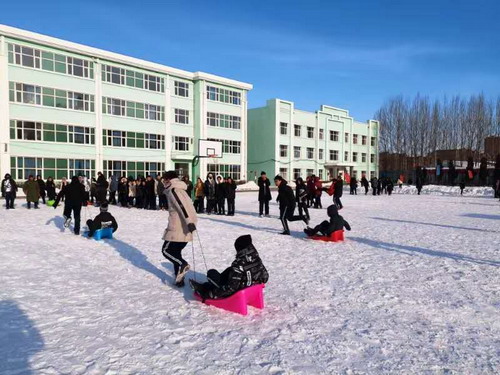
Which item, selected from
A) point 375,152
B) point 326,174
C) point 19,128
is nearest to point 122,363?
point 19,128

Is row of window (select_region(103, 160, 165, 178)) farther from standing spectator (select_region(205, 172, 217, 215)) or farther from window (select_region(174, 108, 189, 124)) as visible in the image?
standing spectator (select_region(205, 172, 217, 215))

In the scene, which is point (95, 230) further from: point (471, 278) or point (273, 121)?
point (273, 121)

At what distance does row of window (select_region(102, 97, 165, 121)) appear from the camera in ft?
117

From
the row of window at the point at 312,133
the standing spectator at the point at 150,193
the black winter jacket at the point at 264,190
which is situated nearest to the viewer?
the black winter jacket at the point at 264,190

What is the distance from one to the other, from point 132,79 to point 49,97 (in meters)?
8.61

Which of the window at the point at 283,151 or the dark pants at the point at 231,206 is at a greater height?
the window at the point at 283,151

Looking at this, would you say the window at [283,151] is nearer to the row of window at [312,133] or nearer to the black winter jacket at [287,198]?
the row of window at [312,133]

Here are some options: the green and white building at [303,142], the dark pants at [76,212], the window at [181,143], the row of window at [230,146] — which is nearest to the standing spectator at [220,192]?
the dark pants at [76,212]

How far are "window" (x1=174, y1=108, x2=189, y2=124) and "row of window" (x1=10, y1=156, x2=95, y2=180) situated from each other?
11.1 m

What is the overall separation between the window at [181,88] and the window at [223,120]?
361cm

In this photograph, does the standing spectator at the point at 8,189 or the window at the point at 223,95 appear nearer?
the standing spectator at the point at 8,189

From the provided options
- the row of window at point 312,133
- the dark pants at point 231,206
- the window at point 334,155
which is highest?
the row of window at point 312,133

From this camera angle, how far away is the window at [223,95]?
4369cm

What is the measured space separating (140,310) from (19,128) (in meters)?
31.9
